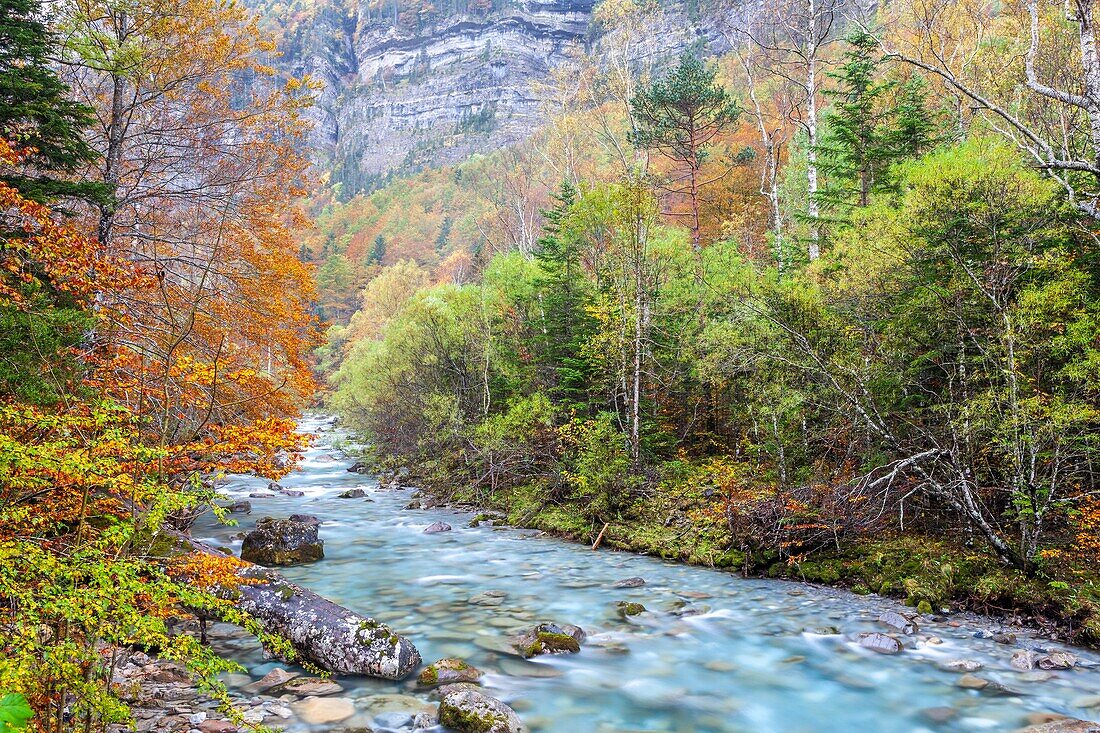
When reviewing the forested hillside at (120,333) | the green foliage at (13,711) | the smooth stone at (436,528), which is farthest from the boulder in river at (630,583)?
the green foliage at (13,711)

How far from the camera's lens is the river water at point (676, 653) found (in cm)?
686

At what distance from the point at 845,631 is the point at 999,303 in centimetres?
586

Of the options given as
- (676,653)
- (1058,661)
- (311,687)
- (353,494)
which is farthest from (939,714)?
(353,494)

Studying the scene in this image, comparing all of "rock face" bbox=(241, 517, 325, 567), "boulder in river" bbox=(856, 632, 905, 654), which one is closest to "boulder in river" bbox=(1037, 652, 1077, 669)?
"boulder in river" bbox=(856, 632, 905, 654)

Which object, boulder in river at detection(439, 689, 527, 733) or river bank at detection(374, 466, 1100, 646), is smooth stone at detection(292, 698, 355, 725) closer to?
boulder in river at detection(439, 689, 527, 733)

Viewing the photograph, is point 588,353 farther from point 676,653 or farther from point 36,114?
point 36,114

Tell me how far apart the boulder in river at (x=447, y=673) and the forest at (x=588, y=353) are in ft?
3.85

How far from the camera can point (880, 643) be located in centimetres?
856

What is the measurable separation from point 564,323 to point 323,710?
50.0 ft

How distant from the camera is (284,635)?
7598 mm

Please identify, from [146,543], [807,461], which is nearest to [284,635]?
[146,543]

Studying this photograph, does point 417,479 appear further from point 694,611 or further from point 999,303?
Result: point 999,303

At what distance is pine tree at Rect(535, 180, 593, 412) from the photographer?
1966 cm

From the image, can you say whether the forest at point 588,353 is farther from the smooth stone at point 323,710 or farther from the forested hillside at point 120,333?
the smooth stone at point 323,710
